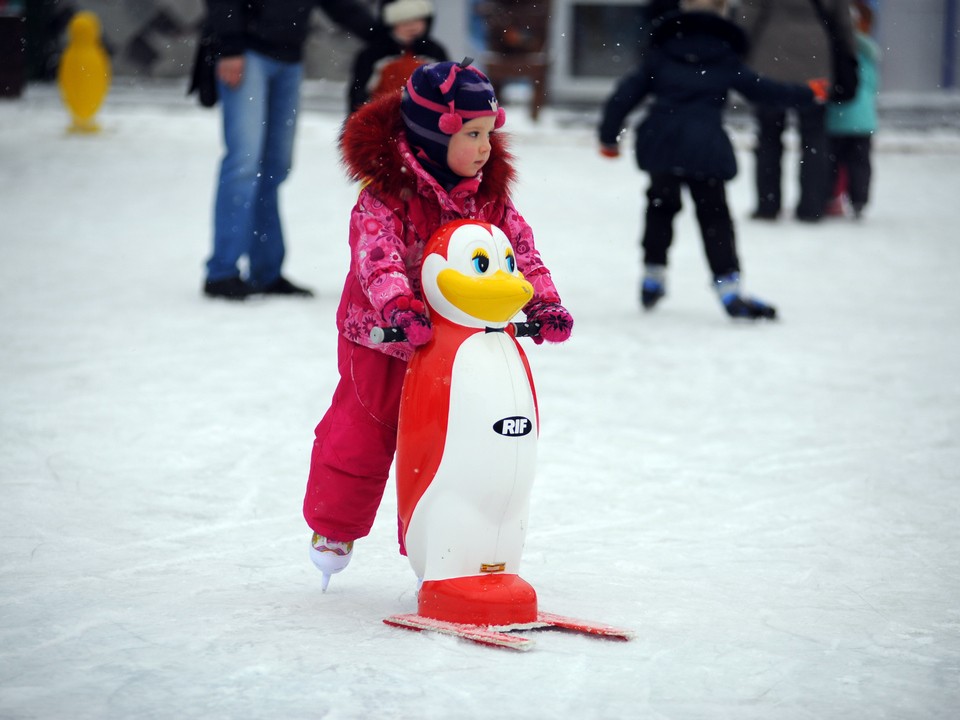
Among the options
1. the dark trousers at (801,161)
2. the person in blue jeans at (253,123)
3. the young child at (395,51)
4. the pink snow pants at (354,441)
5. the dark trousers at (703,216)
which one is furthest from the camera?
the dark trousers at (801,161)

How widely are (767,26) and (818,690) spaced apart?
7664 millimetres

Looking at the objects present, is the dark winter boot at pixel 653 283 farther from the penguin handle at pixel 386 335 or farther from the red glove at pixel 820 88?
the penguin handle at pixel 386 335

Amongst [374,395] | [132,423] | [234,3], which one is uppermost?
[234,3]

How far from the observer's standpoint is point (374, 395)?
110 inches

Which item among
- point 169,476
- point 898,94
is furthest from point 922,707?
point 898,94

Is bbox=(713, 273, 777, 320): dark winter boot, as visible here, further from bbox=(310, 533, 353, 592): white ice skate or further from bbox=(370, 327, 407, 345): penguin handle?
bbox=(370, 327, 407, 345): penguin handle

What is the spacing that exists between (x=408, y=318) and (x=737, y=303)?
4.02 meters

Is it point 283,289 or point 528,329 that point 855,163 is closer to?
point 283,289

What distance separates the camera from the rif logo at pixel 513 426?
261 cm

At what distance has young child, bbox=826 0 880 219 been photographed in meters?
9.47

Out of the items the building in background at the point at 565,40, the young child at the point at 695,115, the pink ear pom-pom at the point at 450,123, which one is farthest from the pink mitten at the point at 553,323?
the building in background at the point at 565,40

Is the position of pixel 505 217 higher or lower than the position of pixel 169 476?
higher

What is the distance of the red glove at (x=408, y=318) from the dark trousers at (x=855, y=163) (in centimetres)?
755

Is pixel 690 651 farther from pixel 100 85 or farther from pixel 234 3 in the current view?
pixel 100 85
